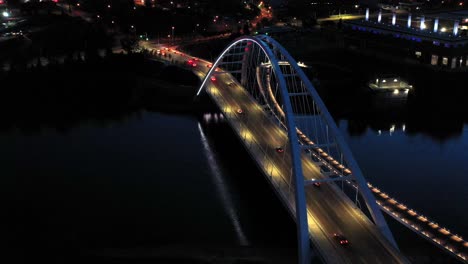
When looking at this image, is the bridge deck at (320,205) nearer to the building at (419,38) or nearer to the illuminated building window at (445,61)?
the illuminated building window at (445,61)

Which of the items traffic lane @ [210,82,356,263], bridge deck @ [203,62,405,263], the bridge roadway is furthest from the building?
traffic lane @ [210,82,356,263]

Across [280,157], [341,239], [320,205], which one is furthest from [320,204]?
[280,157]

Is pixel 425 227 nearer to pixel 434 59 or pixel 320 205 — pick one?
pixel 320 205

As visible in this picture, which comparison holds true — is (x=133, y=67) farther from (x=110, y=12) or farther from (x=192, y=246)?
(x=192, y=246)

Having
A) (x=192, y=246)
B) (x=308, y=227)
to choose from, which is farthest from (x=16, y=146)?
(x=308, y=227)

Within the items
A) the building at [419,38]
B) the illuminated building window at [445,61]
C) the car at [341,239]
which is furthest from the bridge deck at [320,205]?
the building at [419,38]
